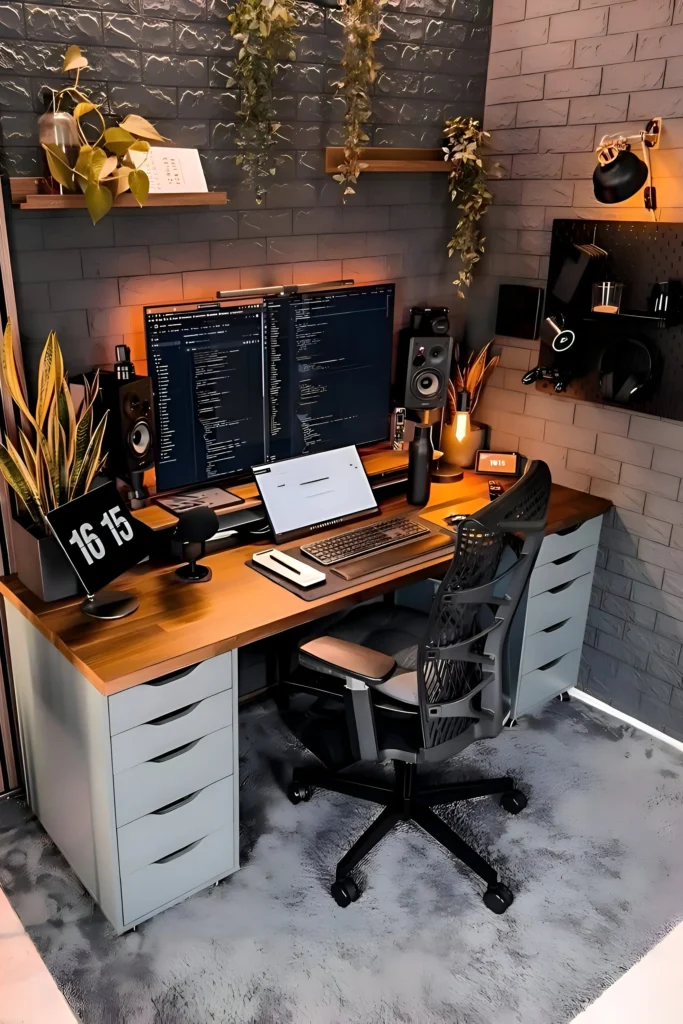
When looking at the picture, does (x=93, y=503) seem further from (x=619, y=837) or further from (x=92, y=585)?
(x=619, y=837)

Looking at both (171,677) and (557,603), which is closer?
(171,677)

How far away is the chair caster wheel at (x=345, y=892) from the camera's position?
7.03ft

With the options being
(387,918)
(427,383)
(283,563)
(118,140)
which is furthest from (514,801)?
(118,140)

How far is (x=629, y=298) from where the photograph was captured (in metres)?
2.68

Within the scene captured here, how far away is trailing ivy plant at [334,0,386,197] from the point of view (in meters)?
2.54

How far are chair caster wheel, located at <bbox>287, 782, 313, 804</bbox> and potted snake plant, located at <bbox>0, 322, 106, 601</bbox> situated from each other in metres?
0.87

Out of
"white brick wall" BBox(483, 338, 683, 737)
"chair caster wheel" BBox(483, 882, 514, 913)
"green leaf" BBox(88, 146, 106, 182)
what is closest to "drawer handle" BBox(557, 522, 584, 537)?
"white brick wall" BBox(483, 338, 683, 737)

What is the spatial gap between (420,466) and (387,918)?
126 cm

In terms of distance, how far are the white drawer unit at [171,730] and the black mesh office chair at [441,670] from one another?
9.1 inches

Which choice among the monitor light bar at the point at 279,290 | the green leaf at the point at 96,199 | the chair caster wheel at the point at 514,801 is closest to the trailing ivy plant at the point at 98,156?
the green leaf at the point at 96,199

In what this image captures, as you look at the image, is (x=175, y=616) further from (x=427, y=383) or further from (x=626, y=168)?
(x=626, y=168)

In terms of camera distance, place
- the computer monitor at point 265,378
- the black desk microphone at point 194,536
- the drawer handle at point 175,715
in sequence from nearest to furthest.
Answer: the drawer handle at point 175,715
the black desk microphone at point 194,536
the computer monitor at point 265,378

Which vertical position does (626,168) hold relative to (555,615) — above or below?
above

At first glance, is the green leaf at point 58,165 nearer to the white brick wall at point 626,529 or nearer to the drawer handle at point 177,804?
the drawer handle at point 177,804
